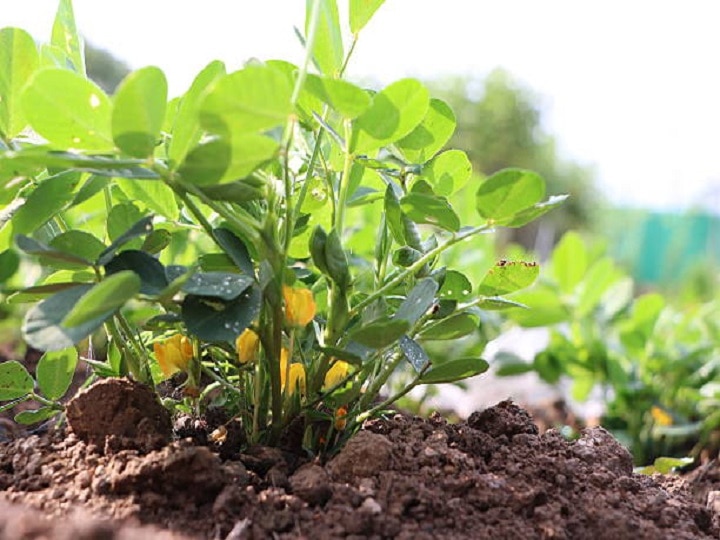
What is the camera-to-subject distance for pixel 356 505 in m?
0.73

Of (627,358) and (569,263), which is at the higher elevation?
(569,263)

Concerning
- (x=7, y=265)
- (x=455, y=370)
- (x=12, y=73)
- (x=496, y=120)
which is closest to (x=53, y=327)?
(x=12, y=73)

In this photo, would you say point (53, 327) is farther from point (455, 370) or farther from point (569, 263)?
point (569, 263)

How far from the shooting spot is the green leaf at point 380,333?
2.39ft

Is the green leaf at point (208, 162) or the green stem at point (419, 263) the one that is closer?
the green leaf at point (208, 162)

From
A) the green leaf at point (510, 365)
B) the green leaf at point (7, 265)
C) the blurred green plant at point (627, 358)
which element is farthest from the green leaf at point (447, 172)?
the green leaf at point (510, 365)

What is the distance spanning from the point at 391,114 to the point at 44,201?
0.32m

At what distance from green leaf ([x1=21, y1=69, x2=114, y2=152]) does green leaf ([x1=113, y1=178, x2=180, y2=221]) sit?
Result: 0.15 m

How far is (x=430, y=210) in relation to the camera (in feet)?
2.70

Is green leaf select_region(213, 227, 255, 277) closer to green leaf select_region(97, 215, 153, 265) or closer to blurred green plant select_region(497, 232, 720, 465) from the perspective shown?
green leaf select_region(97, 215, 153, 265)

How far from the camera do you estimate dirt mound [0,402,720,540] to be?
71 centimetres

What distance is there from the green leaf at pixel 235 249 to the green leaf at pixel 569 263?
1296 mm

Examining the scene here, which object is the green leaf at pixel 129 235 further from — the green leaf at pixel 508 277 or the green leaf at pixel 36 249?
the green leaf at pixel 508 277

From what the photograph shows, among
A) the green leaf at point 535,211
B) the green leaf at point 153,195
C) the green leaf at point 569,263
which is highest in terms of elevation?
the green leaf at point 535,211
